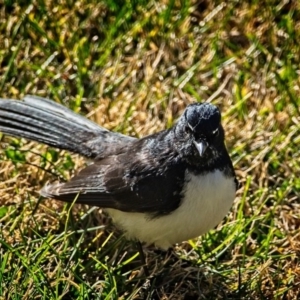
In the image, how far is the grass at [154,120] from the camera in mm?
5336

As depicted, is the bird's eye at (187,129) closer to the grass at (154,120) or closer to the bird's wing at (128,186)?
the bird's wing at (128,186)

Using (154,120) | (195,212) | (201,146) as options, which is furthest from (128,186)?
(154,120)

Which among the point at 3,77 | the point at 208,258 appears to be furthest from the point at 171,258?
the point at 3,77

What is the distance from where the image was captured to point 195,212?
5.14 m

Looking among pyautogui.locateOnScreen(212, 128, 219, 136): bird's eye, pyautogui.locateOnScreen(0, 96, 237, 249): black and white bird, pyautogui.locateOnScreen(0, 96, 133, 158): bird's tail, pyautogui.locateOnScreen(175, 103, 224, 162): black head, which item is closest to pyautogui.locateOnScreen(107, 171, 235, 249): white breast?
pyautogui.locateOnScreen(0, 96, 237, 249): black and white bird

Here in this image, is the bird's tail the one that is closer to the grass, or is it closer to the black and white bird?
the black and white bird

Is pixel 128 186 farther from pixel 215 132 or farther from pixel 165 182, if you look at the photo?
pixel 215 132

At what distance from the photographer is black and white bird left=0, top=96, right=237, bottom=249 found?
5.14 meters

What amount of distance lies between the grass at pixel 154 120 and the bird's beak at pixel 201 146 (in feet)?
2.56

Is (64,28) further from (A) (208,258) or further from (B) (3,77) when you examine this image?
(A) (208,258)

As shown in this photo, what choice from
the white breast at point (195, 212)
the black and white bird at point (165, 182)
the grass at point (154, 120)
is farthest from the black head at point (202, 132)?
the grass at point (154, 120)

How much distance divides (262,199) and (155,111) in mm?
1201

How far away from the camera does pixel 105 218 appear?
5.89 metres

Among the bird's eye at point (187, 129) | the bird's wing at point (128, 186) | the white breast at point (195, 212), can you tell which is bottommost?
the white breast at point (195, 212)
